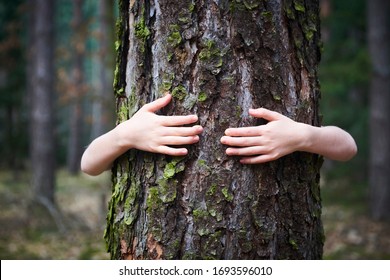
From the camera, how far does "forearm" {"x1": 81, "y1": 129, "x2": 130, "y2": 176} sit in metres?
1.86

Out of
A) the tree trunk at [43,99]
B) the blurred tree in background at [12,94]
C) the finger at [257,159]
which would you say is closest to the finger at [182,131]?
the finger at [257,159]

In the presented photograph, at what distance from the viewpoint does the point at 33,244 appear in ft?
21.0

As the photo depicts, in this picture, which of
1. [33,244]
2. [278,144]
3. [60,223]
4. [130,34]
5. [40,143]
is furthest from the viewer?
[40,143]

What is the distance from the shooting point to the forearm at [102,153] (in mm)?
1858

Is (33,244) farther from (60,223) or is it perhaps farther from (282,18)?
(282,18)

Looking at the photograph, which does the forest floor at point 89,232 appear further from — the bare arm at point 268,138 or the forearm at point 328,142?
the bare arm at point 268,138

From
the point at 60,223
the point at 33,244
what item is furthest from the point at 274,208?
the point at 60,223

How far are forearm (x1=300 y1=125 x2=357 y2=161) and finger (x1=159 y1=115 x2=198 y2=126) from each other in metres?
0.47

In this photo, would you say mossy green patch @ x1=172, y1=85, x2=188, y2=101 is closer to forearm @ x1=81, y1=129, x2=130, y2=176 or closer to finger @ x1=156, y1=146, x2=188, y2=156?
finger @ x1=156, y1=146, x2=188, y2=156

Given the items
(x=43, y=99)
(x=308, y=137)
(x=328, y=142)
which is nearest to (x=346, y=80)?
(x=43, y=99)

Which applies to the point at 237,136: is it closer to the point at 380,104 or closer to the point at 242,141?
the point at 242,141

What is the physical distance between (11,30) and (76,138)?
15.4ft

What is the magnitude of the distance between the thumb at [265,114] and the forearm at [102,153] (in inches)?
22.4

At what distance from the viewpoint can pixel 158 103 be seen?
175 cm
